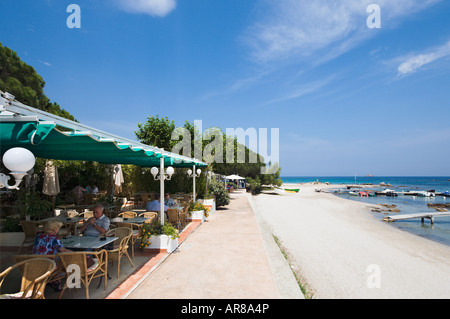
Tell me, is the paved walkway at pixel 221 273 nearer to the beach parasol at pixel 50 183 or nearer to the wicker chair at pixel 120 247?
the wicker chair at pixel 120 247

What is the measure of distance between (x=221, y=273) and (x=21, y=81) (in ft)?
76.5

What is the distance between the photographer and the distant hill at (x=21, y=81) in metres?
17.3

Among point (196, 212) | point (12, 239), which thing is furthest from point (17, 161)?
point (196, 212)

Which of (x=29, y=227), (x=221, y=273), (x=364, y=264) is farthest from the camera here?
(x=364, y=264)

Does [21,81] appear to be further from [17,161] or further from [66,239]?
[17,161]

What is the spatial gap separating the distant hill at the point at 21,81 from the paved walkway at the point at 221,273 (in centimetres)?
1839

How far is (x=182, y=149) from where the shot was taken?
1994cm

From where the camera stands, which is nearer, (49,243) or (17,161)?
(17,161)

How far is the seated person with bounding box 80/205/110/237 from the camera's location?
15.4 ft

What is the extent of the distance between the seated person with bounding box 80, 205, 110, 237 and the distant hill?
1739 centimetres

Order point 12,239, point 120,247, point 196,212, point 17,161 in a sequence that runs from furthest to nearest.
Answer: point 196,212
point 12,239
point 120,247
point 17,161

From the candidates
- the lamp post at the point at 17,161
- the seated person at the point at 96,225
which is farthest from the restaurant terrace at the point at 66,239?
the seated person at the point at 96,225

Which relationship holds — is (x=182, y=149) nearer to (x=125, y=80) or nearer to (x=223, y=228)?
(x=125, y=80)

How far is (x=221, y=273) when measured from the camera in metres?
4.62
